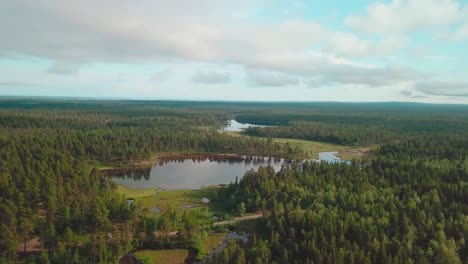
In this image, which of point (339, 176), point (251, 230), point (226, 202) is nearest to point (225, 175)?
point (226, 202)

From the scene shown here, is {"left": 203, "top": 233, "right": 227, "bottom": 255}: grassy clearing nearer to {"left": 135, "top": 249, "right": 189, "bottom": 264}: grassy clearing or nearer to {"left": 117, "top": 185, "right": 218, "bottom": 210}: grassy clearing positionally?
{"left": 135, "top": 249, "right": 189, "bottom": 264}: grassy clearing

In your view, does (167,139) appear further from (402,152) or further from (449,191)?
(449,191)

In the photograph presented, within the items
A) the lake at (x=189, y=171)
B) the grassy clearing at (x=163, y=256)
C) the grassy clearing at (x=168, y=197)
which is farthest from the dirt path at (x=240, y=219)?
the lake at (x=189, y=171)

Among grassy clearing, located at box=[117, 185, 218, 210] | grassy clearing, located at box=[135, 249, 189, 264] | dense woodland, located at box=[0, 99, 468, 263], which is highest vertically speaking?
dense woodland, located at box=[0, 99, 468, 263]

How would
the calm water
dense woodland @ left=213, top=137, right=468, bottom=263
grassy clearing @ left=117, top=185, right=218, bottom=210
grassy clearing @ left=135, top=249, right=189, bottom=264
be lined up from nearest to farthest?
dense woodland @ left=213, top=137, right=468, bottom=263
grassy clearing @ left=135, top=249, right=189, bottom=264
grassy clearing @ left=117, top=185, right=218, bottom=210
the calm water

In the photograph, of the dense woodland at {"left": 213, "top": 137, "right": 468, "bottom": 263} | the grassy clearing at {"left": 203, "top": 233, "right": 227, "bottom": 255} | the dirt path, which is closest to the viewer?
the dense woodland at {"left": 213, "top": 137, "right": 468, "bottom": 263}

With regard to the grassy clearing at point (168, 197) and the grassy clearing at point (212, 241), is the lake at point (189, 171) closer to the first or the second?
the grassy clearing at point (168, 197)

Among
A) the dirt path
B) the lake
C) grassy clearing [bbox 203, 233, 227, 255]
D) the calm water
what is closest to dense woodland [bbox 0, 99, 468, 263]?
grassy clearing [bbox 203, 233, 227, 255]
